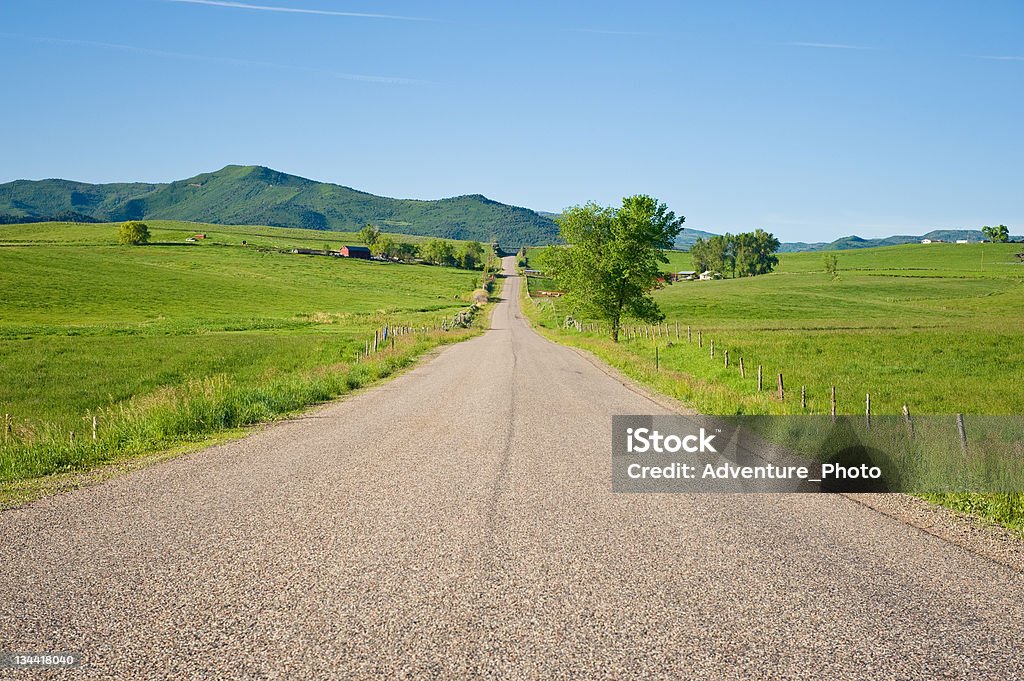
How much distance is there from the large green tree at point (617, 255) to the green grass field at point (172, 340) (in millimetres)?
11486

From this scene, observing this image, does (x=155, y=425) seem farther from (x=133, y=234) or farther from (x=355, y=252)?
(x=355, y=252)

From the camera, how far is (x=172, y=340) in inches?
1860

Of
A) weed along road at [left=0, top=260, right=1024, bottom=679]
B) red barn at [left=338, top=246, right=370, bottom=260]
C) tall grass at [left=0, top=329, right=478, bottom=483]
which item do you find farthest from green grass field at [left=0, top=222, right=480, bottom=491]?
red barn at [left=338, top=246, right=370, bottom=260]

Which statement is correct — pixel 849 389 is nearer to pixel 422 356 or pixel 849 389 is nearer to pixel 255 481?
pixel 255 481

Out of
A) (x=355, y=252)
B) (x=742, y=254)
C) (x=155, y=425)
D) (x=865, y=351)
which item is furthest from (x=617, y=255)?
(x=355, y=252)

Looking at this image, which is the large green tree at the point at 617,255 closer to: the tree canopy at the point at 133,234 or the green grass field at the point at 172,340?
the green grass field at the point at 172,340

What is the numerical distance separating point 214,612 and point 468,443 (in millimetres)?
8392

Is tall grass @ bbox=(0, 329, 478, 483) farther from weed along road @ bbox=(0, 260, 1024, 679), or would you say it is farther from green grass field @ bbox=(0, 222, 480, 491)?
weed along road @ bbox=(0, 260, 1024, 679)

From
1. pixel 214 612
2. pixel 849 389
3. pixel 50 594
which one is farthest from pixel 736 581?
pixel 849 389

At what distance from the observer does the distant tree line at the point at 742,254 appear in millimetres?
172875

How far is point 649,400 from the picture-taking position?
21.5 meters

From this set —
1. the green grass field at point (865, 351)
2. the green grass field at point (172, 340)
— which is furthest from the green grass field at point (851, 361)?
the green grass field at point (172, 340)

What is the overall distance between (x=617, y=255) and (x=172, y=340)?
96.4 feet

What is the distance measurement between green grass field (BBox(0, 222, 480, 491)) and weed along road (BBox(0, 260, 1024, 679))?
4.84 metres
